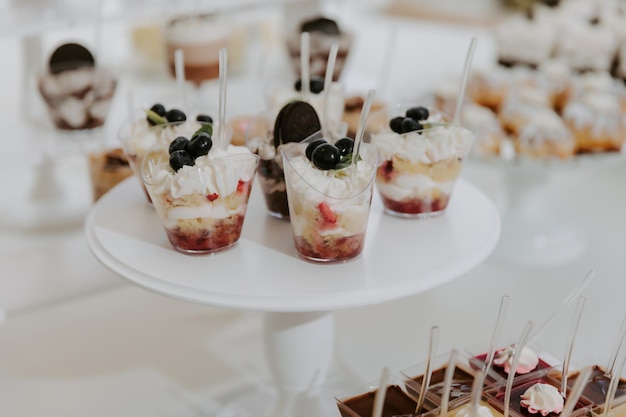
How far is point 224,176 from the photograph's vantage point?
4.34 feet

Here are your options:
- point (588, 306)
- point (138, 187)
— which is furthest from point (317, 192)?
point (588, 306)

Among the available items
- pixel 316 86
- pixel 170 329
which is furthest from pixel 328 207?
pixel 170 329

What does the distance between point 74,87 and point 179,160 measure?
0.96m

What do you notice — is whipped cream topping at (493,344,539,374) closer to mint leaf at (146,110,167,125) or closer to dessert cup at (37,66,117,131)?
mint leaf at (146,110,167,125)

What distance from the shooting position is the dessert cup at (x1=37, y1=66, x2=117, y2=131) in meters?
2.13

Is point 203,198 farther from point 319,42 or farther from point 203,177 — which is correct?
point 319,42

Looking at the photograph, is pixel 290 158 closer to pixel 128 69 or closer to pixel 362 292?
pixel 362 292

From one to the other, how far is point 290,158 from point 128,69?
274 centimetres

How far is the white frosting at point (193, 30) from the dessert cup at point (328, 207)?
3.83ft

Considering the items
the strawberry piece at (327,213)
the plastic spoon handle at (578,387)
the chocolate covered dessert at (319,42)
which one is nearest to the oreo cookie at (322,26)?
the chocolate covered dessert at (319,42)

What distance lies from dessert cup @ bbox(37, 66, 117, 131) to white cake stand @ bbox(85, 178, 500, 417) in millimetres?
603

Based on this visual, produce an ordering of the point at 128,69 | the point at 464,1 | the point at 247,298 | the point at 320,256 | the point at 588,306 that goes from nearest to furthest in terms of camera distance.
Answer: the point at 247,298
the point at 320,256
the point at 588,306
the point at 128,69
the point at 464,1

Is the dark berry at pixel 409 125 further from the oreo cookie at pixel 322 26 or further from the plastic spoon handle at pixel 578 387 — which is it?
the oreo cookie at pixel 322 26

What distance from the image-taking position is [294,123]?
4.86 feet
